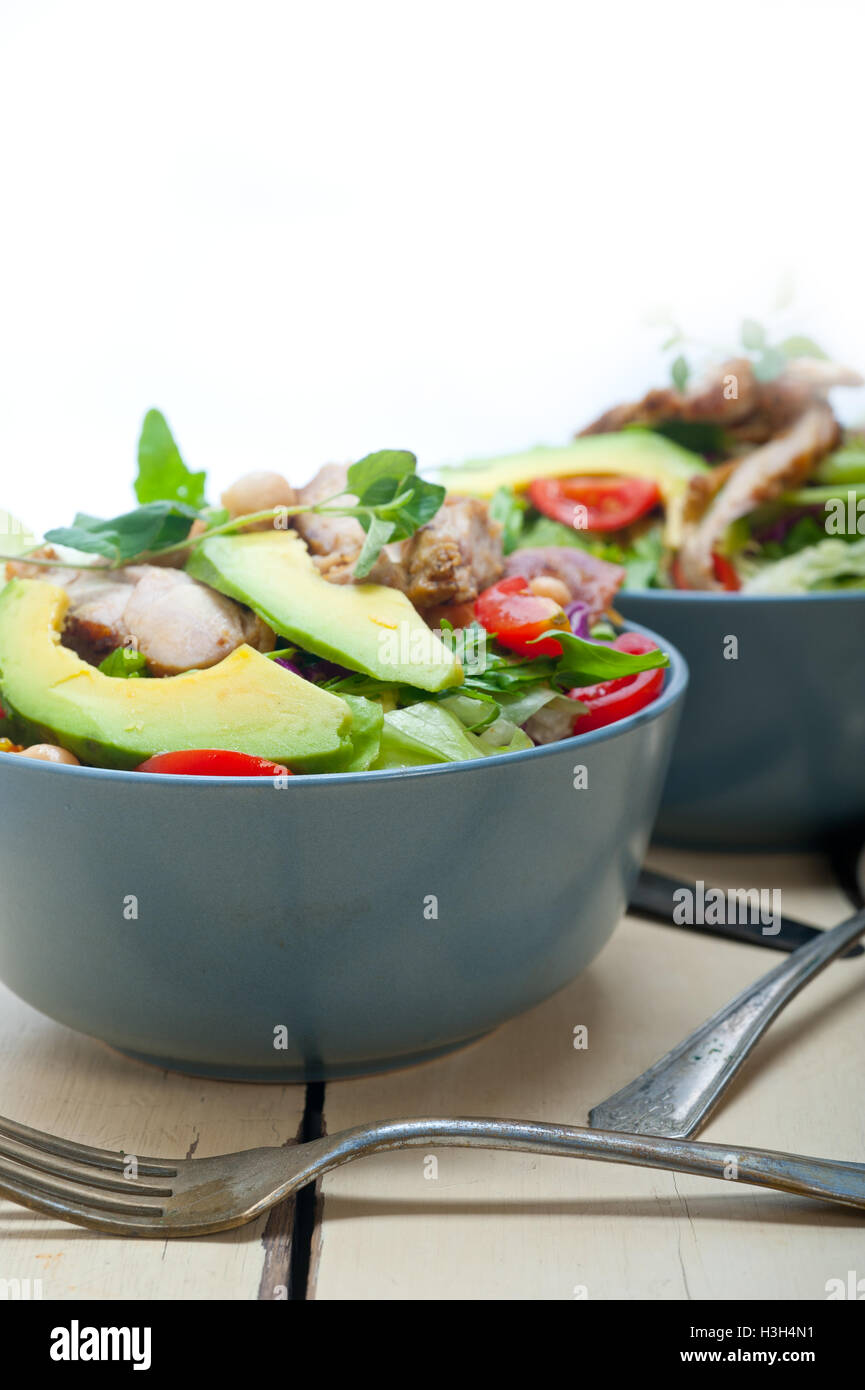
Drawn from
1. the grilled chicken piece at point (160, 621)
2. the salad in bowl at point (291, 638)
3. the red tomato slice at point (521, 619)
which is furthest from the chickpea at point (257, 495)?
the red tomato slice at point (521, 619)

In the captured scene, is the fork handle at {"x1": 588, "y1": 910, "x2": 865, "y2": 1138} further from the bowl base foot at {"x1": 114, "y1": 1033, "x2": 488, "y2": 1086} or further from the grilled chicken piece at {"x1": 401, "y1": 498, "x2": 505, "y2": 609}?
the grilled chicken piece at {"x1": 401, "y1": 498, "x2": 505, "y2": 609}

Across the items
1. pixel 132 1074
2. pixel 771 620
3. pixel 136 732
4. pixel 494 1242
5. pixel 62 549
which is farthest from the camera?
pixel 771 620

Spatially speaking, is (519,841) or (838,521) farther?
(838,521)

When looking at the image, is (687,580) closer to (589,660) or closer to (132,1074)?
(589,660)

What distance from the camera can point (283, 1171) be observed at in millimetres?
1037

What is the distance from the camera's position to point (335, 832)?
1.06 meters

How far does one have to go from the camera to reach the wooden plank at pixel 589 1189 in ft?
3.25

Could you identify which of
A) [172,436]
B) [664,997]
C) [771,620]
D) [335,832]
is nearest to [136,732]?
[335,832]

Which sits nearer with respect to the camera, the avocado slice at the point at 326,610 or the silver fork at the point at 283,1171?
the silver fork at the point at 283,1171

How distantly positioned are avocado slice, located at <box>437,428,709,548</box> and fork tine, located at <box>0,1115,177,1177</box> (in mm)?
1149

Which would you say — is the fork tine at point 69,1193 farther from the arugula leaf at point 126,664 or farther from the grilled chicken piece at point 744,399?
the grilled chicken piece at point 744,399

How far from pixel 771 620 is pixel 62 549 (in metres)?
0.90

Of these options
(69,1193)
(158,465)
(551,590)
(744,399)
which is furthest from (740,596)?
(69,1193)

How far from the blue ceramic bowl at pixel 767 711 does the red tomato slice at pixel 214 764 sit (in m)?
0.80
